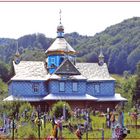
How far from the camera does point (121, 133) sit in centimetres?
1700

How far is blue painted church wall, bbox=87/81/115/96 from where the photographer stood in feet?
177

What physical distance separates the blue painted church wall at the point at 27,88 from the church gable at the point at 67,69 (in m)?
→ 2.07

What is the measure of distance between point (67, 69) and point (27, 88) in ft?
13.3

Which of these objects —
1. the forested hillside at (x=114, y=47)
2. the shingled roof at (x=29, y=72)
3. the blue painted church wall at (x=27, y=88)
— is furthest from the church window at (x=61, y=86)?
the forested hillside at (x=114, y=47)

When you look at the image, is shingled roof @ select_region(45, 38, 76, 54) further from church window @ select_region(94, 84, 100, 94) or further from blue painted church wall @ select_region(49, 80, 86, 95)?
blue painted church wall @ select_region(49, 80, 86, 95)

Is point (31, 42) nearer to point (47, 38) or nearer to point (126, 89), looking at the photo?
point (47, 38)

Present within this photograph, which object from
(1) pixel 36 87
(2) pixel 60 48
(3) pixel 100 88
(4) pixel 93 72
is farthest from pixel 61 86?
(2) pixel 60 48

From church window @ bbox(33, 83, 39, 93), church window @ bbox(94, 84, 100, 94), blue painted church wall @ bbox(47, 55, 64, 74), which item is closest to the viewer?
church window @ bbox(33, 83, 39, 93)

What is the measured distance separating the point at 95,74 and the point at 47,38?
101m

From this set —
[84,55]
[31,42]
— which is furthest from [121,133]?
[31,42]

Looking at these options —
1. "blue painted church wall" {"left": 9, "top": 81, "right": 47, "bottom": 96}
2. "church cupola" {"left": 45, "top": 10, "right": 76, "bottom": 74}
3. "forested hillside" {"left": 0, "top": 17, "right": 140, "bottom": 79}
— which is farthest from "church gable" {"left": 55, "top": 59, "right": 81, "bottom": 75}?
"forested hillside" {"left": 0, "top": 17, "right": 140, "bottom": 79}

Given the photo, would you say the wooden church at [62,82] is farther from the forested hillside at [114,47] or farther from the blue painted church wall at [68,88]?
the forested hillside at [114,47]

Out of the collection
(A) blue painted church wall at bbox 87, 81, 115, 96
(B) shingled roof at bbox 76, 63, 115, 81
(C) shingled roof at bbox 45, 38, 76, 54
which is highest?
(C) shingled roof at bbox 45, 38, 76, 54

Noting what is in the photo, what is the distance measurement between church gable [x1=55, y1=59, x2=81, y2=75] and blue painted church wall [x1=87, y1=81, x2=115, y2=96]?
7.30ft
